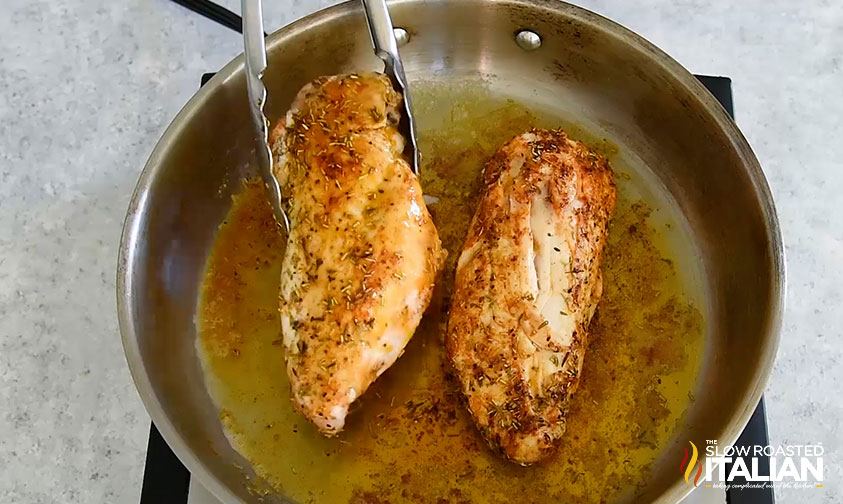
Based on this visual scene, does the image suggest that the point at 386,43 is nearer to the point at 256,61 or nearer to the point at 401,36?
the point at 256,61

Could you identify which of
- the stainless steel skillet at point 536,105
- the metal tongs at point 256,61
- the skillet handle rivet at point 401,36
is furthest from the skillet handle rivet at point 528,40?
the metal tongs at point 256,61

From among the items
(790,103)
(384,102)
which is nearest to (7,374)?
(384,102)

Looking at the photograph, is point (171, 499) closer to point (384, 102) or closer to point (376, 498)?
point (376, 498)

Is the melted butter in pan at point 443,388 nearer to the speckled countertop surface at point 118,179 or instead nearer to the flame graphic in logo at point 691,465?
the flame graphic in logo at point 691,465

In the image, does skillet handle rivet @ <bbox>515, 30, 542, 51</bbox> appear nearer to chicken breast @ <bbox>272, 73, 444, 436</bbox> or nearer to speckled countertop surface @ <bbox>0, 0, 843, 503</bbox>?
speckled countertop surface @ <bbox>0, 0, 843, 503</bbox>

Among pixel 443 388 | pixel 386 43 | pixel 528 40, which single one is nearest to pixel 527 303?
pixel 443 388
